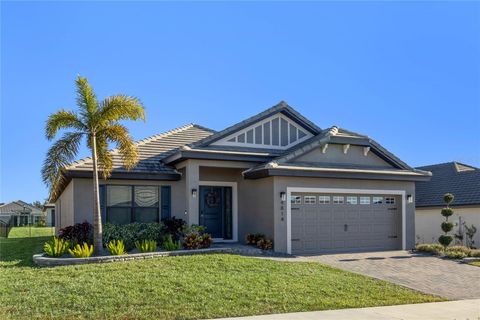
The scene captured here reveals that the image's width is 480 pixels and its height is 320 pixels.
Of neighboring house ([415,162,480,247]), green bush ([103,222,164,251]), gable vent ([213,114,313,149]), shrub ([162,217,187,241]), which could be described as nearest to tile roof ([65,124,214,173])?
green bush ([103,222,164,251])

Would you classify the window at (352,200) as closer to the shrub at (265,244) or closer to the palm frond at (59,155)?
the shrub at (265,244)

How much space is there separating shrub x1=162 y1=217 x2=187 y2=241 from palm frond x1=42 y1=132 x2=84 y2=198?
3.97 meters

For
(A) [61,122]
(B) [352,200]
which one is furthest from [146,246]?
(B) [352,200]

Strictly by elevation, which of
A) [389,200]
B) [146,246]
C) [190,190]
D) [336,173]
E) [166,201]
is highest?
[336,173]

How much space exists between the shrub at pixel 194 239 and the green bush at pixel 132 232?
1.14 metres

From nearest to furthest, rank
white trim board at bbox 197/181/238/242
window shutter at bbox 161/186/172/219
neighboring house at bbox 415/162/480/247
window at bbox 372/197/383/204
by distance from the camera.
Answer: window shutter at bbox 161/186/172/219 → window at bbox 372/197/383/204 → white trim board at bbox 197/181/238/242 → neighboring house at bbox 415/162/480/247

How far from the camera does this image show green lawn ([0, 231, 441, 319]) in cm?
941

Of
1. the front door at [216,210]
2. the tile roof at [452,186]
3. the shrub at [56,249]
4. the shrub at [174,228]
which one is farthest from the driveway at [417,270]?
the tile roof at [452,186]

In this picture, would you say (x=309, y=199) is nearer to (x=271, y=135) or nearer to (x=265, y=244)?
(x=265, y=244)

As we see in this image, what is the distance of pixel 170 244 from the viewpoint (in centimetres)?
1570

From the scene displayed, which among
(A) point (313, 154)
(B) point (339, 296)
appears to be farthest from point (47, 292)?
(A) point (313, 154)

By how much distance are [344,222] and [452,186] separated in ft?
42.5

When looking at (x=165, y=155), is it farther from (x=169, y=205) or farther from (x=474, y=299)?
(x=474, y=299)

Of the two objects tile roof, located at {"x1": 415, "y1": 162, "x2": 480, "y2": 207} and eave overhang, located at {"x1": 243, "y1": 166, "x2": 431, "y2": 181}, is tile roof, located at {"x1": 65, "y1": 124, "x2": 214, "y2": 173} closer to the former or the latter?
eave overhang, located at {"x1": 243, "y1": 166, "x2": 431, "y2": 181}
